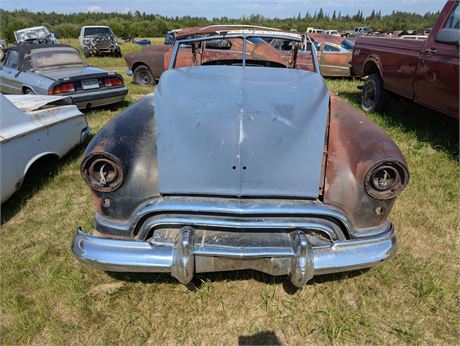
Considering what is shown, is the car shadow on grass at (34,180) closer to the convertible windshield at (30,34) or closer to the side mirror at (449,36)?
the side mirror at (449,36)

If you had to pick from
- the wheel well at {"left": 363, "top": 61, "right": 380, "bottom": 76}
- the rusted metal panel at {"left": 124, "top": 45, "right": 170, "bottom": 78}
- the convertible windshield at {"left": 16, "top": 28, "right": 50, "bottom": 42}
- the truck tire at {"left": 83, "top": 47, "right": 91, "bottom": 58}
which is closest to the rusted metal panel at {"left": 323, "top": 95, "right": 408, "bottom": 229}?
the wheel well at {"left": 363, "top": 61, "right": 380, "bottom": 76}

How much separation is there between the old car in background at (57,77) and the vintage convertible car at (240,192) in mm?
4541

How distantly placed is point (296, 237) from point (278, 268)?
0.69 ft

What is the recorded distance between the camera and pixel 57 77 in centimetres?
618

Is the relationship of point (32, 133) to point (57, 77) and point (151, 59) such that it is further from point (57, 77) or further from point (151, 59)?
point (151, 59)

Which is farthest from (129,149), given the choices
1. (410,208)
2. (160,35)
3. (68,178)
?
(160,35)

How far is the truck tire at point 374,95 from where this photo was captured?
603cm

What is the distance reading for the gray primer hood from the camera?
207 centimetres

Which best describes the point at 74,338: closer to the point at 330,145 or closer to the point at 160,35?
the point at 330,145

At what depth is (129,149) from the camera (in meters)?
2.15

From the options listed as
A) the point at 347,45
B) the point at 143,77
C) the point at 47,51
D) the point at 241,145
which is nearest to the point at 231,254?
the point at 241,145

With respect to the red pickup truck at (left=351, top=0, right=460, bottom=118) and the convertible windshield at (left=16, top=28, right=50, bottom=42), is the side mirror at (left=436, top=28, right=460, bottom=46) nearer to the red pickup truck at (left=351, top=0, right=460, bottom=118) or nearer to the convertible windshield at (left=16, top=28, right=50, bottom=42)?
the red pickup truck at (left=351, top=0, right=460, bottom=118)

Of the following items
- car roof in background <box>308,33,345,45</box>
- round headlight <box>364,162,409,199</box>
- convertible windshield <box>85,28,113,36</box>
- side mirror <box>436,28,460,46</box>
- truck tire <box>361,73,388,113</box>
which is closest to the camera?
round headlight <box>364,162,409,199</box>

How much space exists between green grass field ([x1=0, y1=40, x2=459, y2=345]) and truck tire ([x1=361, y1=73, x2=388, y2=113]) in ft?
11.2
